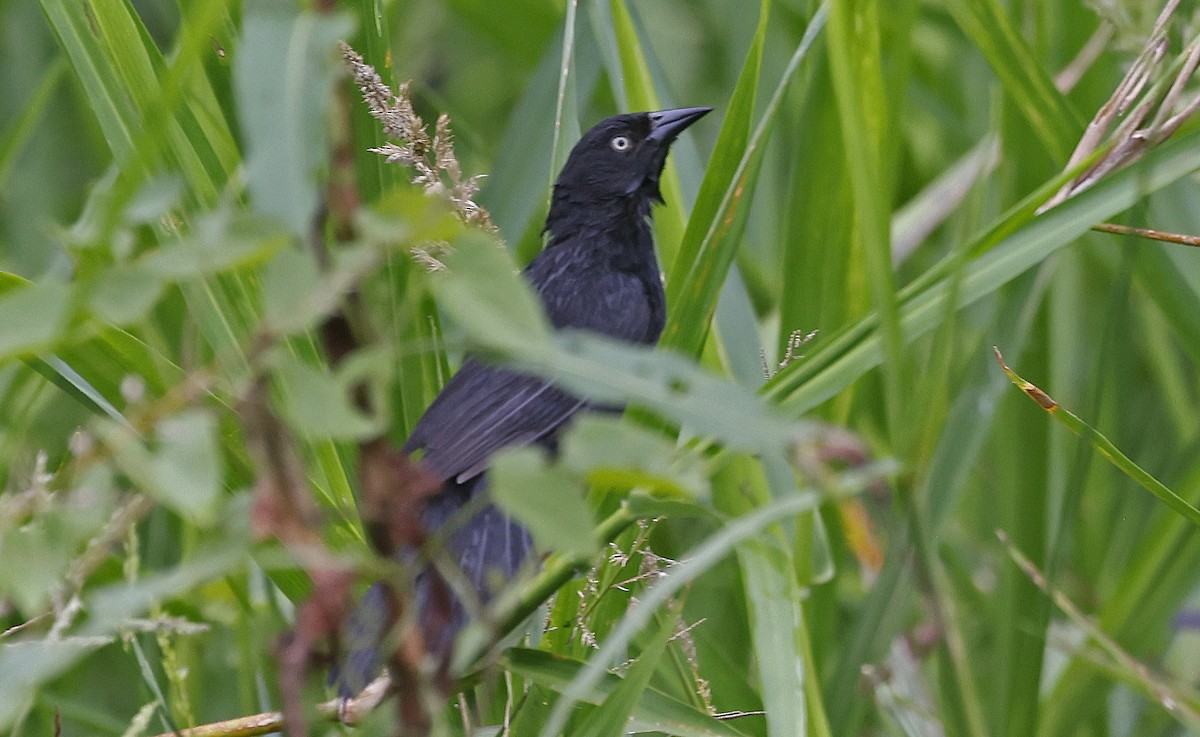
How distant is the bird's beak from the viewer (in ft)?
8.01

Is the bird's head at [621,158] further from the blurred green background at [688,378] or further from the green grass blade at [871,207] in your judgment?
the green grass blade at [871,207]

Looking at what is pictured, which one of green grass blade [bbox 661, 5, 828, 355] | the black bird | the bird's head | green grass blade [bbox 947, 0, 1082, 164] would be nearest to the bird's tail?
the black bird

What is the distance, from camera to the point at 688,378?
0.66 meters

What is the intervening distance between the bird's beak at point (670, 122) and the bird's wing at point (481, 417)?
0.62m

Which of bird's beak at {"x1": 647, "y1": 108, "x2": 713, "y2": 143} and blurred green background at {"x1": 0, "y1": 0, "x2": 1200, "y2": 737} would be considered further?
bird's beak at {"x1": 647, "y1": 108, "x2": 713, "y2": 143}

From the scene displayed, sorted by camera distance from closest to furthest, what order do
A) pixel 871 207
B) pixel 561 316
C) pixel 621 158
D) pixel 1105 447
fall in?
pixel 871 207
pixel 1105 447
pixel 561 316
pixel 621 158

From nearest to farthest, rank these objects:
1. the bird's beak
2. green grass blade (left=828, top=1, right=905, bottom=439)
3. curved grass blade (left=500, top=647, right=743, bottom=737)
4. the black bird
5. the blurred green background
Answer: the blurred green background < green grass blade (left=828, top=1, right=905, bottom=439) < curved grass blade (left=500, top=647, right=743, bottom=737) < the black bird < the bird's beak

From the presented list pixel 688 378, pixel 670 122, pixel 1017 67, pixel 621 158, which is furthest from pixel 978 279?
pixel 621 158

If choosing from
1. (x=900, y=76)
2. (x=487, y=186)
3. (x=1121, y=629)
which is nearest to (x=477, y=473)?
(x=487, y=186)

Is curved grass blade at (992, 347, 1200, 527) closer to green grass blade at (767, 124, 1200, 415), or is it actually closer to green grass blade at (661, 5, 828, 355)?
green grass blade at (767, 124, 1200, 415)

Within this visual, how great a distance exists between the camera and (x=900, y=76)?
82.8 inches

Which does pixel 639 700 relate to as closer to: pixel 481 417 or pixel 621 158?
pixel 481 417

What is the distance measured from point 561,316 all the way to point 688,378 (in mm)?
1781

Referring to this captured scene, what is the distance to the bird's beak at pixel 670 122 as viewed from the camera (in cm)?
244
